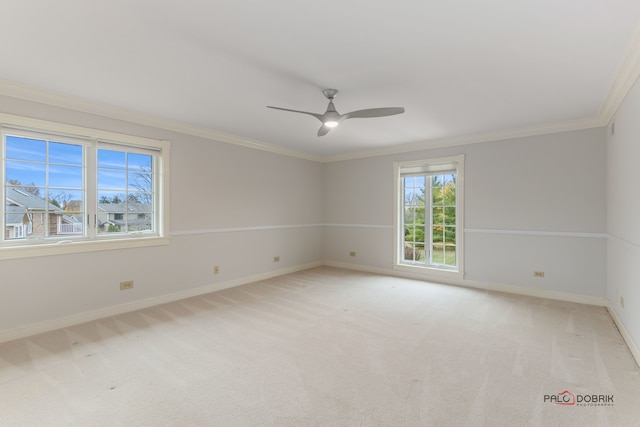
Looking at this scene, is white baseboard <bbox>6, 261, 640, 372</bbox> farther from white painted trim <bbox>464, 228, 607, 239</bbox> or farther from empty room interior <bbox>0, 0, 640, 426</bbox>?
white painted trim <bbox>464, 228, 607, 239</bbox>

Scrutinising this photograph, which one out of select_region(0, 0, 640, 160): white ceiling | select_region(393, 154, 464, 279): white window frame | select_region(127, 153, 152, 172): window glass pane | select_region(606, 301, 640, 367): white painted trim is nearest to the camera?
select_region(0, 0, 640, 160): white ceiling

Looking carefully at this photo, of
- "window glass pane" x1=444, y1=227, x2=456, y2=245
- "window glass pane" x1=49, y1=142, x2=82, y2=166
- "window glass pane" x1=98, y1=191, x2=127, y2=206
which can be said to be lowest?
"window glass pane" x1=444, y1=227, x2=456, y2=245

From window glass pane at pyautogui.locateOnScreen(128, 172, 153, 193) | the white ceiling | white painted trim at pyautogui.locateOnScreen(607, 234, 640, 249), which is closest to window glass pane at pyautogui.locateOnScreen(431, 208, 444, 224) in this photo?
the white ceiling

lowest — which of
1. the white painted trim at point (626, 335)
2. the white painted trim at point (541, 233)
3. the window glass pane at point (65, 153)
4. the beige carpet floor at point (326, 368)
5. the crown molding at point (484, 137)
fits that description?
the beige carpet floor at point (326, 368)

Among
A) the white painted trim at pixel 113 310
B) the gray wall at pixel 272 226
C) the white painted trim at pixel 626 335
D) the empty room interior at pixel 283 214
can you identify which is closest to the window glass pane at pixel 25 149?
the empty room interior at pixel 283 214

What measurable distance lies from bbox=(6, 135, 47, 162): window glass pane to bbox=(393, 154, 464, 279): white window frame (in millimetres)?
5121

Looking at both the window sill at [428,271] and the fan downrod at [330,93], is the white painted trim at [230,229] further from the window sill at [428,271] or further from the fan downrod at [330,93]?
the fan downrod at [330,93]

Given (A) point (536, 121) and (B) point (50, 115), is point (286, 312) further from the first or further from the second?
(A) point (536, 121)

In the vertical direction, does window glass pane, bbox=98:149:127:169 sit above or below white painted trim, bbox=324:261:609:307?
above

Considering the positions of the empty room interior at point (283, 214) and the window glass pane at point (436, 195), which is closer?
the empty room interior at point (283, 214)

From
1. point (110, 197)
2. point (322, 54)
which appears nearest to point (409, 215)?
point (322, 54)

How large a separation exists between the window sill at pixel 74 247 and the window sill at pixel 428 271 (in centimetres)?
403

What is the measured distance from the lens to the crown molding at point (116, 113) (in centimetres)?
298

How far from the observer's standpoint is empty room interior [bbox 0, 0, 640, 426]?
77.5 inches
